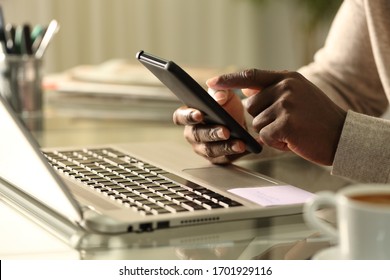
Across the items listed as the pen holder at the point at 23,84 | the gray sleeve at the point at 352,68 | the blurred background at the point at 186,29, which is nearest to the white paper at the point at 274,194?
the gray sleeve at the point at 352,68

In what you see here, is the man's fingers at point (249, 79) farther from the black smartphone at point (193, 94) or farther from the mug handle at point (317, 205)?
the mug handle at point (317, 205)

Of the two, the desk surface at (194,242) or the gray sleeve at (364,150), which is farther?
the gray sleeve at (364,150)

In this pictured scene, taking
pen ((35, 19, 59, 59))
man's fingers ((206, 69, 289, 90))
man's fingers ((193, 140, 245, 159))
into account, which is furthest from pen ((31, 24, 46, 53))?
man's fingers ((206, 69, 289, 90))

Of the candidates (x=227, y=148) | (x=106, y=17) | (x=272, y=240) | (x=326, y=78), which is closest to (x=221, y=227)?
(x=272, y=240)

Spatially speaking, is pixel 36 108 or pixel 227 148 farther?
pixel 36 108

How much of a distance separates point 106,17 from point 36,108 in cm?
187

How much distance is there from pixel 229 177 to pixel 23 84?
780 millimetres

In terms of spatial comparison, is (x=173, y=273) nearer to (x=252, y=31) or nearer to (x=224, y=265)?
(x=224, y=265)

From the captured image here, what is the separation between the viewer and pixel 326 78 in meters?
1.57

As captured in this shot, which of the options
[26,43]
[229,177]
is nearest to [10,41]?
[26,43]

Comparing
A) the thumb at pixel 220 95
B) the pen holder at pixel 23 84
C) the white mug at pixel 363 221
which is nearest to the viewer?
the white mug at pixel 363 221

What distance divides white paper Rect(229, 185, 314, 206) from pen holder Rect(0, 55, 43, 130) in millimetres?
785

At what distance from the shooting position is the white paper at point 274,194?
946 millimetres

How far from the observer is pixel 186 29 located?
12.3 feet
